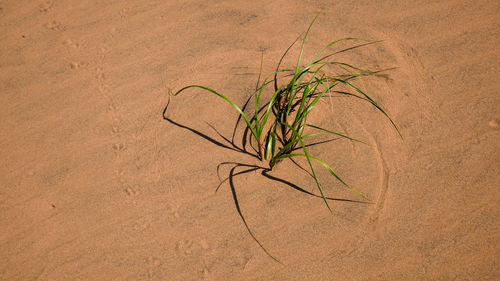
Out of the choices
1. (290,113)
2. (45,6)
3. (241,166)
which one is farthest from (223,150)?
(45,6)

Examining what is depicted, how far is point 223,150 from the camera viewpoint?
146 cm

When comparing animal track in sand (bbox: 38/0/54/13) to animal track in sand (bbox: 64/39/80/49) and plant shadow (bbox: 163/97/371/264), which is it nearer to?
animal track in sand (bbox: 64/39/80/49)

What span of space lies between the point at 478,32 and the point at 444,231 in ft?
3.78

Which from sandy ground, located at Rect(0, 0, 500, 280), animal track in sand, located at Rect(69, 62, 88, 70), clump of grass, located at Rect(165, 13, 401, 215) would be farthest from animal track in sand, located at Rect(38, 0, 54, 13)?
clump of grass, located at Rect(165, 13, 401, 215)

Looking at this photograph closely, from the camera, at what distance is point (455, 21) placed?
1729 millimetres

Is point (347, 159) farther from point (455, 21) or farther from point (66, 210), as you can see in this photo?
point (66, 210)

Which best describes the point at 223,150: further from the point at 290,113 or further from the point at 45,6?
the point at 45,6

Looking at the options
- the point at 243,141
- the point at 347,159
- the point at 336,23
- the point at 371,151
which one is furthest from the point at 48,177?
the point at 336,23

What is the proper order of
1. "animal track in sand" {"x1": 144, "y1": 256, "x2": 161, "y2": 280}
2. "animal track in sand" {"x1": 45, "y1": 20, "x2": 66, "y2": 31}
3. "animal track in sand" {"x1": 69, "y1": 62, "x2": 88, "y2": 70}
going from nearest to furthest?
"animal track in sand" {"x1": 144, "y1": 256, "x2": 161, "y2": 280} → "animal track in sand" {"x1": 69, "y1": 62, "x2": 88, "y2": 70} → "animal track in sand" {"x1": 45, "y1": 20, "x2": 66, "y2": 31}

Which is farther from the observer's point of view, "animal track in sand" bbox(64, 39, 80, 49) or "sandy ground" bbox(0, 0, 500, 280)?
"animal track in sand" bbox(64, 39, 80, 49)

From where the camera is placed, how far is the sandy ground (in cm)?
127

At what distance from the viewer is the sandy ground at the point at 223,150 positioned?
1271 millimetres

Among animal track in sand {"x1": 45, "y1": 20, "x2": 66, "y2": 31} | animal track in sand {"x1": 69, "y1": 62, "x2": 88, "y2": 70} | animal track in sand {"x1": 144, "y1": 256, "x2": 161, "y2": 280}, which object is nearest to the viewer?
animal track in sand {"x1": 144, "y1": 256, "x2": 161, "y2": 280}

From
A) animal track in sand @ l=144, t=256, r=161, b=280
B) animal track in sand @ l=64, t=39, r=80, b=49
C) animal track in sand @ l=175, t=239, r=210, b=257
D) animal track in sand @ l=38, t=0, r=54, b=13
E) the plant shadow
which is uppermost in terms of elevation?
animal track in sand @ l=38, t=0, r=54, b=13
